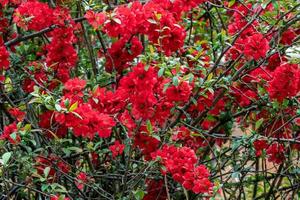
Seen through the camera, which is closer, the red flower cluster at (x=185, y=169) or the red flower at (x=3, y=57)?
the red flower cluster at (x=185, y=169)

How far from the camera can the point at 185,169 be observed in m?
2.14

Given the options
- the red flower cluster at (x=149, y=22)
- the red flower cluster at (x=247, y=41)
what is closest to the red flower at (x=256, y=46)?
the red flower cluster at (x=247, y=41)

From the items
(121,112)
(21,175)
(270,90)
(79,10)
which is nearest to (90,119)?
(121,112)

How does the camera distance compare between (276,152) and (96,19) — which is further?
(276,152)

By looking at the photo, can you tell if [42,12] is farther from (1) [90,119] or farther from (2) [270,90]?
(2) [270,90]

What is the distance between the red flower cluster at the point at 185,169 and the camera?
2113 millimetres

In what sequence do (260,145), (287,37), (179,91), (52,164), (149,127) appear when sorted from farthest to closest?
(287,37) → (260,145) → (52,164) → (149,127) → (179,91)

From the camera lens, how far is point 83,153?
256 cm

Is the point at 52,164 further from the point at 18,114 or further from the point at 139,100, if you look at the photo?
the point at 139,100

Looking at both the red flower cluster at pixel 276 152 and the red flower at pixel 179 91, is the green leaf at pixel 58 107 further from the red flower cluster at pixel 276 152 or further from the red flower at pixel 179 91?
the red flower cluster at pixel 276 152

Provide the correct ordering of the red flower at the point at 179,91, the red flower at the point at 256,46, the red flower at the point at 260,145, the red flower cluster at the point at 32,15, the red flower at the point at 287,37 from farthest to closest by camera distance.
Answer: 1. the red flower at the point at 287,37
2. the red flower at the point at 260,145
3. the red flower cluster at the point at 32,15
4. the red flower at the point at 256,46
5. the red flower at the point at 179,91

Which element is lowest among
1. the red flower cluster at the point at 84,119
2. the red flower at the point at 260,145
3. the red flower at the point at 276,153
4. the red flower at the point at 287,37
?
the red flower at the point at 276,153

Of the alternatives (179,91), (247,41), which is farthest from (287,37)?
(179,91)

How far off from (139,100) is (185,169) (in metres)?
0.33
